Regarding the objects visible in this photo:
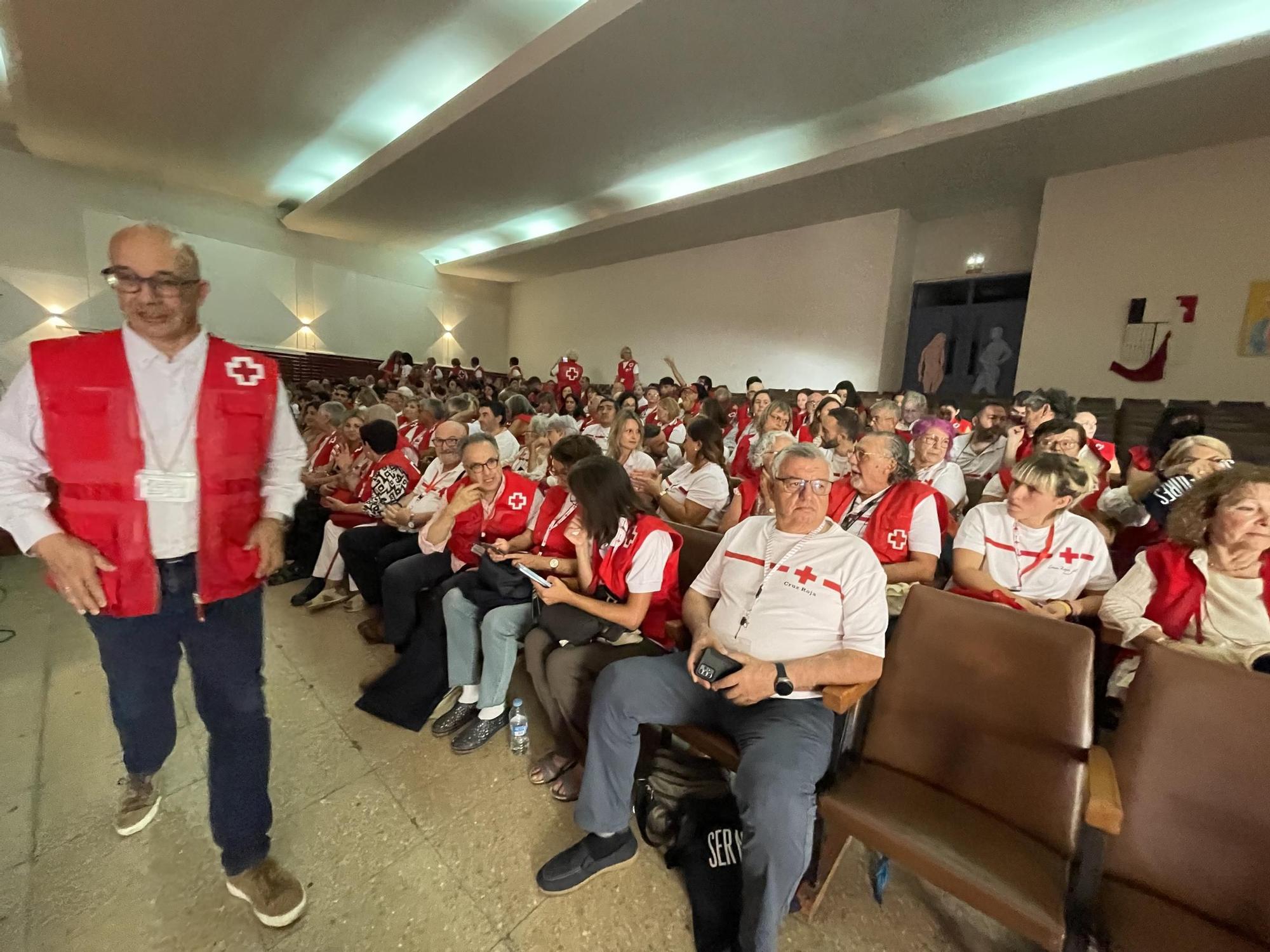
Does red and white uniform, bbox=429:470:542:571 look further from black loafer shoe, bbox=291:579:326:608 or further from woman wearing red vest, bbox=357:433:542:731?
black loafer shoe, bbox=291:579:326:608

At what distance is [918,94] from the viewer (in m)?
5.59

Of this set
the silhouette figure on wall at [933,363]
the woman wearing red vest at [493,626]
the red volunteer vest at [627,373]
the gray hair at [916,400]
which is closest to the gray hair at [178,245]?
the woman wearing red vest at [493,626]

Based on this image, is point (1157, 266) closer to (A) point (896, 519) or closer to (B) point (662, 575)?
(A) point (896, 519)

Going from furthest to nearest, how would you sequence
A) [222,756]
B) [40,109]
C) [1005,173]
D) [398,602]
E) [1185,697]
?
[40,109]
[1005,173]
[398,602]
[222,756]
[1185,697]

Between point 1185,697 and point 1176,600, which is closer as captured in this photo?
point 1185,697

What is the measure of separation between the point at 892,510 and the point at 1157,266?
20.3 feet

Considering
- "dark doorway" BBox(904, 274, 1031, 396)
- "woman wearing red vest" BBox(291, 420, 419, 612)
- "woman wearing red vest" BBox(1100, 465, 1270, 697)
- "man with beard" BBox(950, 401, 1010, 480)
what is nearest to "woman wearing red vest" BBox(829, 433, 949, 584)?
"woman wearing red vest" BBox(1100, 465, 1270, 697)

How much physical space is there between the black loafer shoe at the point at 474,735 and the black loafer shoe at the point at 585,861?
0.58 meters

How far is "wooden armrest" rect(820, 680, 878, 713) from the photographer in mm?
1308

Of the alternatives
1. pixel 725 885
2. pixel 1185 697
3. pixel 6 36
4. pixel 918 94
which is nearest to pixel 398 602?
pixel 725 885

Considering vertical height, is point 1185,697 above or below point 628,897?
above

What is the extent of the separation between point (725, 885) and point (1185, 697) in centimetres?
110

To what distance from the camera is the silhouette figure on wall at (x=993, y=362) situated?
7.49m

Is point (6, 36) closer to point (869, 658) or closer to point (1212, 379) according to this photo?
point (869, 658)
